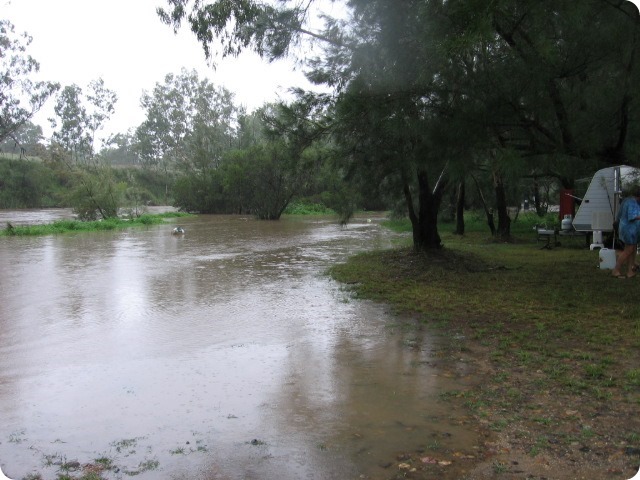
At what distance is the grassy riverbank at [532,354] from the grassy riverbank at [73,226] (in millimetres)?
17638

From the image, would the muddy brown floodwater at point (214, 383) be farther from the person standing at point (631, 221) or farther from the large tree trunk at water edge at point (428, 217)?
the person standing at point (631, 221)

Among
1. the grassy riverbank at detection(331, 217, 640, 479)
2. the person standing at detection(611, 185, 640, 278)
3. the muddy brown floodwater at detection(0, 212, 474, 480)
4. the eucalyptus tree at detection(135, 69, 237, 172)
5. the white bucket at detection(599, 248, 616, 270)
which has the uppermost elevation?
the eucalyptus tree at detection(135, 69, 237, 172)

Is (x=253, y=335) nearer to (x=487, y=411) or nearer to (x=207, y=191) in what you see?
(x=487, y=411)

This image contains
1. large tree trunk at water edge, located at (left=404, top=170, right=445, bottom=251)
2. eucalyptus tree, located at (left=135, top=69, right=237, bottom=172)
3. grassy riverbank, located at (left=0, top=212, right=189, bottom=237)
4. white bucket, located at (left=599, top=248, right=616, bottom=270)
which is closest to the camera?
white bucket, located at (left=599, top=248, right=616, bottom=270)

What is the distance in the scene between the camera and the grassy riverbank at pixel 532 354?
323 cm

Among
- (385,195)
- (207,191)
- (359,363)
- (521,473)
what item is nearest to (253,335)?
(359,363)

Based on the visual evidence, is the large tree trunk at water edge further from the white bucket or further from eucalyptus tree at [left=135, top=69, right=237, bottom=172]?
eucalyptus tree at [left=135, top=69, right=237, bottom=172]

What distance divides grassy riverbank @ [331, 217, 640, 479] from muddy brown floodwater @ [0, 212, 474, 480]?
12.1 inches

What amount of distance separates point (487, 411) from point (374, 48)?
6452 mm

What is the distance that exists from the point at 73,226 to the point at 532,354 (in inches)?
A: 1014

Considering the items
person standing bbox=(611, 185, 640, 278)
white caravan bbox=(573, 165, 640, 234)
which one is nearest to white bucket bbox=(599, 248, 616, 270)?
white caravan bbox=(573, 165, 640, 234)

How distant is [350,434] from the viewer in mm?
3709

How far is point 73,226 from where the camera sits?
26797 millimetres

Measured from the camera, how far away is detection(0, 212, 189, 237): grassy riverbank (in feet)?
77.7
